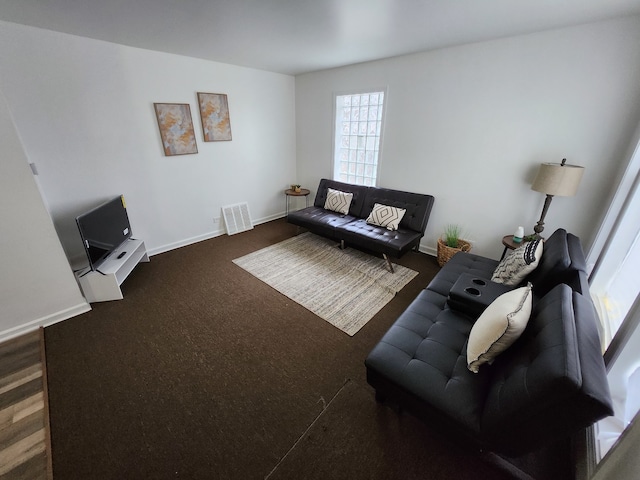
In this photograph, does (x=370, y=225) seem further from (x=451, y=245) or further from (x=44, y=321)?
(x=44, y=321)

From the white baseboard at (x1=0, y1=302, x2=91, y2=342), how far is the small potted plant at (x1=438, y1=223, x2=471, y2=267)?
371cm

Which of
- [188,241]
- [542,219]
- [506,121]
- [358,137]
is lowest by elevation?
[188,241]

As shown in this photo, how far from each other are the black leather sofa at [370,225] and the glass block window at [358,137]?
0.30m

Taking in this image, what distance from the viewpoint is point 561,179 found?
85.5 inches

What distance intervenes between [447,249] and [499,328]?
1949mm

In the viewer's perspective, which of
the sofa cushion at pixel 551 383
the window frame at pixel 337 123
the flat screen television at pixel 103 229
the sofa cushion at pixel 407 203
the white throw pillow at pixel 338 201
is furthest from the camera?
the white throw pillow at pixel 338 201

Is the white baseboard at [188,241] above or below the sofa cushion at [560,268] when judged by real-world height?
below

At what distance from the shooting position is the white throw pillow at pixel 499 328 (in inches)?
46.9

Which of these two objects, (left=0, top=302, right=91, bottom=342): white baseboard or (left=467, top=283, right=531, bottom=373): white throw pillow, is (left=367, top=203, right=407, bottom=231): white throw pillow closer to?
(left=467, top=283, right=531, bottom=373): white throw pillow

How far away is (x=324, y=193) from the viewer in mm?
4145

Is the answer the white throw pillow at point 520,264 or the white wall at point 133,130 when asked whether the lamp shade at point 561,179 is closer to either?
the white throw pillow at point 520,264

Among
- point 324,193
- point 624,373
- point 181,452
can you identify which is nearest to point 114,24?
point 324,193

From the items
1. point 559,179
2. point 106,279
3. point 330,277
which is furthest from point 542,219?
point 106,279

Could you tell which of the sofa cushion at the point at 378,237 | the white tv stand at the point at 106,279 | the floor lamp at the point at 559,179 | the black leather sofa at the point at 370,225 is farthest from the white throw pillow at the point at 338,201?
the white tv stand at the point at 106,279
